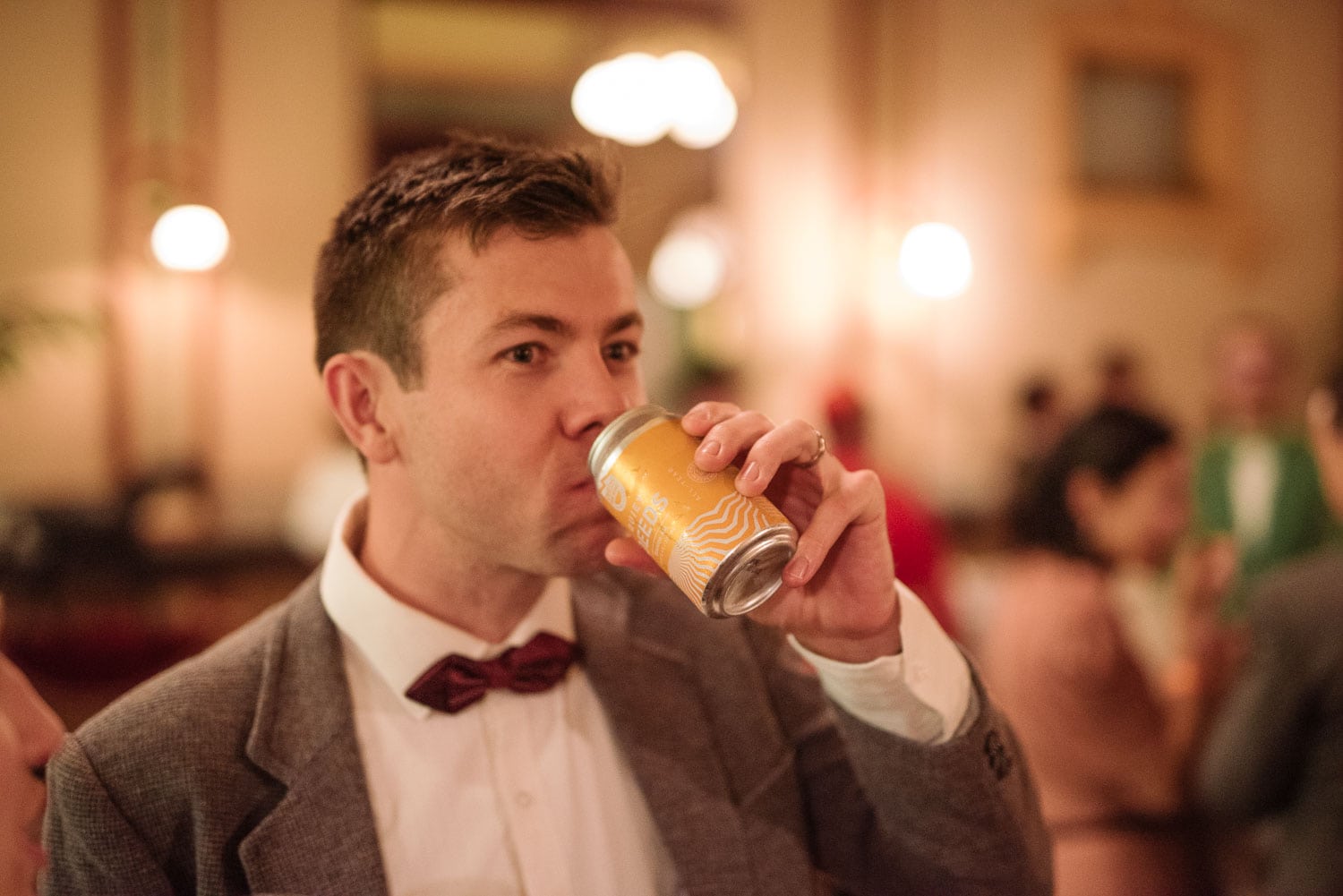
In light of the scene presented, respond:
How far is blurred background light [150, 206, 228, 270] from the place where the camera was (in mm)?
4668

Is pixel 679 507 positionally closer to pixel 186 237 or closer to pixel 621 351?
pixel 621 351

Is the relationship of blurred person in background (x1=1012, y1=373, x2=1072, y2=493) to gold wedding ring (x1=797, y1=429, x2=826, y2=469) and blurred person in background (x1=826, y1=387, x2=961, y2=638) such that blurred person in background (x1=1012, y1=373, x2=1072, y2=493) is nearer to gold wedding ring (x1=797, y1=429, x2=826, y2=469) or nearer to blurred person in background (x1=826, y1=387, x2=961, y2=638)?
blurred person in background (x1=826, y1=387, x2=961, y2=638)

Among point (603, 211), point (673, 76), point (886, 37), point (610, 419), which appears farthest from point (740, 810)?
point (886, 37)

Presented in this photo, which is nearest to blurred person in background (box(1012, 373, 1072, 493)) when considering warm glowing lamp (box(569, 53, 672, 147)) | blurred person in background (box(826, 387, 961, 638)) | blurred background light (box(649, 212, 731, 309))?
blurred background light (box(649, 212, 731, 309))

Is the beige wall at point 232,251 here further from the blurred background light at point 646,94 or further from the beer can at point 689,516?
the beer can at point 689,516

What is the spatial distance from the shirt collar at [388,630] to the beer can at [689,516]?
33cm

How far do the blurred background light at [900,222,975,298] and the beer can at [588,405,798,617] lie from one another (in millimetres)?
4747

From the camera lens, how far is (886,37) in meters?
5.77

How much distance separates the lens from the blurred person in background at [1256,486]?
11.6 ft

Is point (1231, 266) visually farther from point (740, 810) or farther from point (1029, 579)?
point (740, 810)

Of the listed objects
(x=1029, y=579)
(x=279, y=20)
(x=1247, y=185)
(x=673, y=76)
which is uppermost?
(x=279, y=20)

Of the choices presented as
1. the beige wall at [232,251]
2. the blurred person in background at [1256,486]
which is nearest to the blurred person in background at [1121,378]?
the blurred person in background at [1256,486]

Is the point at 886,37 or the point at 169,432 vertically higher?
the point at 886,37

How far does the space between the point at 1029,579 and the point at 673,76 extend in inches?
131
